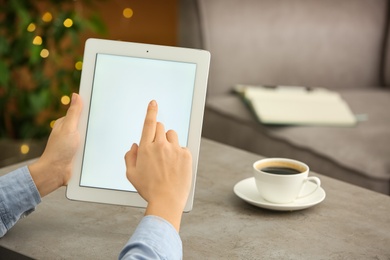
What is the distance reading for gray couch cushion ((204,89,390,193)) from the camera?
1890mm

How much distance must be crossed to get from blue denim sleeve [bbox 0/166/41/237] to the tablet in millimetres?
69

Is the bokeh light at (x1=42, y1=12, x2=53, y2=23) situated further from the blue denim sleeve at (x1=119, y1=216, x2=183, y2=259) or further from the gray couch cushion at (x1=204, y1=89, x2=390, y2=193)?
the blue denim sleeve at (x1=119, y1=216, x2=183, y2=259)

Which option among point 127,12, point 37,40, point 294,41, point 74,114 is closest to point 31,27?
point 37,40

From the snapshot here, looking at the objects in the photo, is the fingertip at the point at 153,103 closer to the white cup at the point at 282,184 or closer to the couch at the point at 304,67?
the white cup at the point at 282,184

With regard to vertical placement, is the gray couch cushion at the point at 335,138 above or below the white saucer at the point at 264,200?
below

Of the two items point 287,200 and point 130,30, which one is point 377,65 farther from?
point 287,200

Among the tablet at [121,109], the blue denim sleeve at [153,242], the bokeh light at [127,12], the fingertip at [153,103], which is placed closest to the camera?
the blue denim sleeve at [153,242]

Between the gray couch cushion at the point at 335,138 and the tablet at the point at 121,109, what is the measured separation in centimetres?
84

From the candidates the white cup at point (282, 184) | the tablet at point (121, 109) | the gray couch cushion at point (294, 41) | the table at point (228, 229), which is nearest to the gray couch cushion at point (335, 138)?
the gray couch cushion at point (294, 41)

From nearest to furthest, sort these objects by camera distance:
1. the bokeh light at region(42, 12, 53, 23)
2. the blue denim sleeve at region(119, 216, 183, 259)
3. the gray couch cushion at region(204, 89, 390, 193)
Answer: the blue denim sleeve at region(119, 216, 183, 259) < the gray couch cushion at region(204, 89, 390, 193) < the bokeh light at region(42, 12, 53, 23)

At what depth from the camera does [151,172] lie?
100 centimetres

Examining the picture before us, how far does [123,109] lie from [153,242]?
311mm

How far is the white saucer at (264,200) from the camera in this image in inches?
49.2


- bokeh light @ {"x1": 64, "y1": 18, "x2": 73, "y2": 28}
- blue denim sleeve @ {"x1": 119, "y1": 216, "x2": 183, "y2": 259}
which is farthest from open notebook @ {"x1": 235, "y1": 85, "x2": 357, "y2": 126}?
blue denim sleeve @ {"x1": 119, "y1": 216, "x2": 183, "y2": 259}
